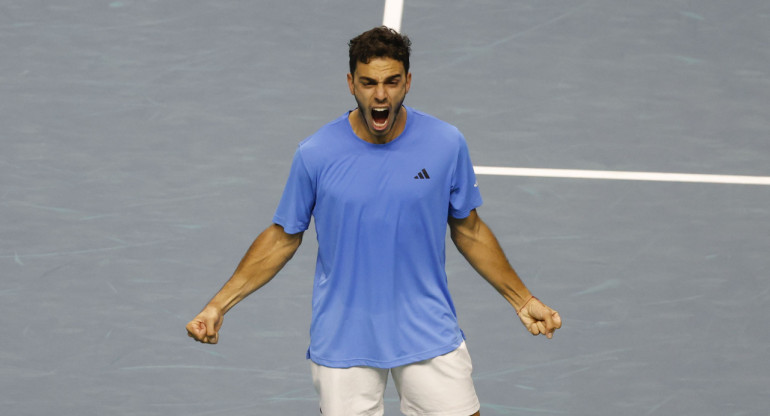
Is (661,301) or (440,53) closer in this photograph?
(661,301)

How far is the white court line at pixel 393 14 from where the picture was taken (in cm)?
865

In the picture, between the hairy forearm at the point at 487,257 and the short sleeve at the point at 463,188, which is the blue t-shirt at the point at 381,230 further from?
the hairy forearm at the point at 487,257

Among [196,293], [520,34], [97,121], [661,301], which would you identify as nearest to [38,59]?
[97,121]

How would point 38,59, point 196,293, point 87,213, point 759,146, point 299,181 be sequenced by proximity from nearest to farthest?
point 299,181, point 196,293, point 87,213, point 759,146, point 38,59

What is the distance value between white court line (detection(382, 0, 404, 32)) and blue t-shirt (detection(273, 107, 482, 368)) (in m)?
3.99

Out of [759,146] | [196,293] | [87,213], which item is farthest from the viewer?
[759,146]

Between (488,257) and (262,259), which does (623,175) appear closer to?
(488,257)

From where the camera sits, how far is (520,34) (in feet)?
28.2

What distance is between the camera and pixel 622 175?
24.9 ft

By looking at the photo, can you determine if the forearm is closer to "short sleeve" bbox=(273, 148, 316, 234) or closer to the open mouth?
"short sleeve" bbox=(273, 148, 316, 234)

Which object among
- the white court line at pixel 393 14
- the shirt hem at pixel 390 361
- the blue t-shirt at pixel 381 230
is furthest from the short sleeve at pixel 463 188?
the white court line at pixel 393 14

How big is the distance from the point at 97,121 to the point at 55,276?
1.33 m

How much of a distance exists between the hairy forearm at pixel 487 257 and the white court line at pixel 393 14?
3.91 meters

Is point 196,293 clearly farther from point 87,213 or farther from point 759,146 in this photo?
point 759,146
